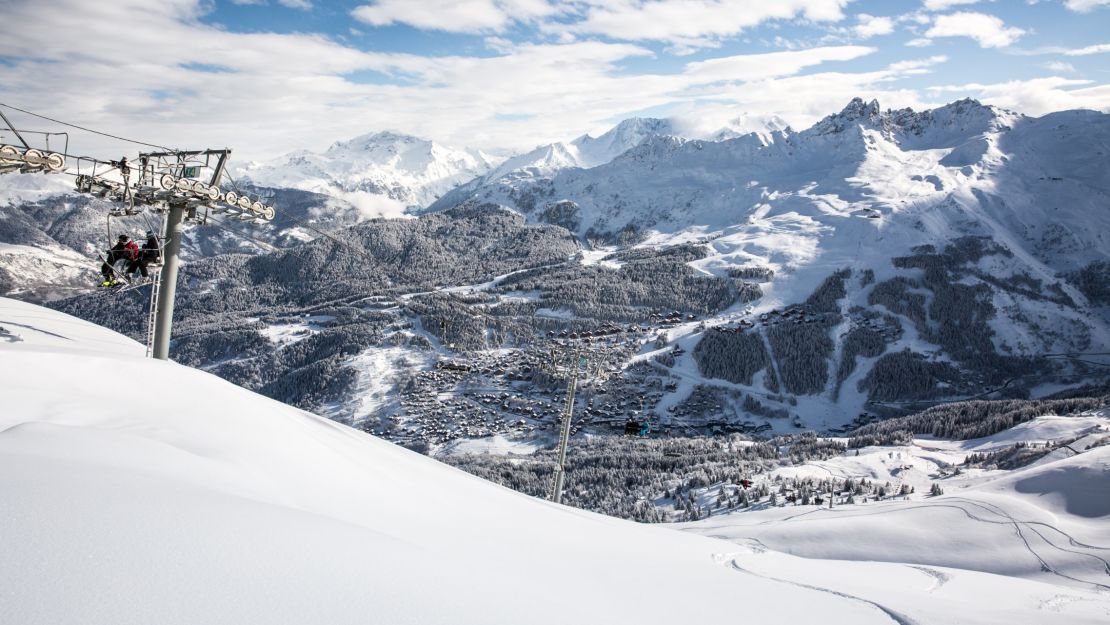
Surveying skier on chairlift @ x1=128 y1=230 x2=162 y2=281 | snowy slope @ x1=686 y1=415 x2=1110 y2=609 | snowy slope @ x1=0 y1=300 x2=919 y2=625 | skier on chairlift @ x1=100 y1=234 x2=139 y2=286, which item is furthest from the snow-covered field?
snowy slope @ x1=686 y1=415 x2=1110 y2=609

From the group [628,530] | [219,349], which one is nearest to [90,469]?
[628,530]

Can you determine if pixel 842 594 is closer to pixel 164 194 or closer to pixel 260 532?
pixel 260 532

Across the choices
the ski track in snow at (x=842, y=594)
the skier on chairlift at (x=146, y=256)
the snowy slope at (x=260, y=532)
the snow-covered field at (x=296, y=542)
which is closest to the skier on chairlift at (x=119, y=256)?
the skier on chairlift at (x=146, y=256)

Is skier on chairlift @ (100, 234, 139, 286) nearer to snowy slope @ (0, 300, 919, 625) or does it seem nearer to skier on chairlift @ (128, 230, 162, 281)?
skier on chairlift @ (128, 230, 162, 281)

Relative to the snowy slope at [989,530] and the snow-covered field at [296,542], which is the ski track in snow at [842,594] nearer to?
the snow-covered field at [296,542]

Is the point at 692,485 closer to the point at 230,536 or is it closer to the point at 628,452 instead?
the point at 628,452

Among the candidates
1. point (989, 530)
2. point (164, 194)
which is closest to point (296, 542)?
point (164, 194)
